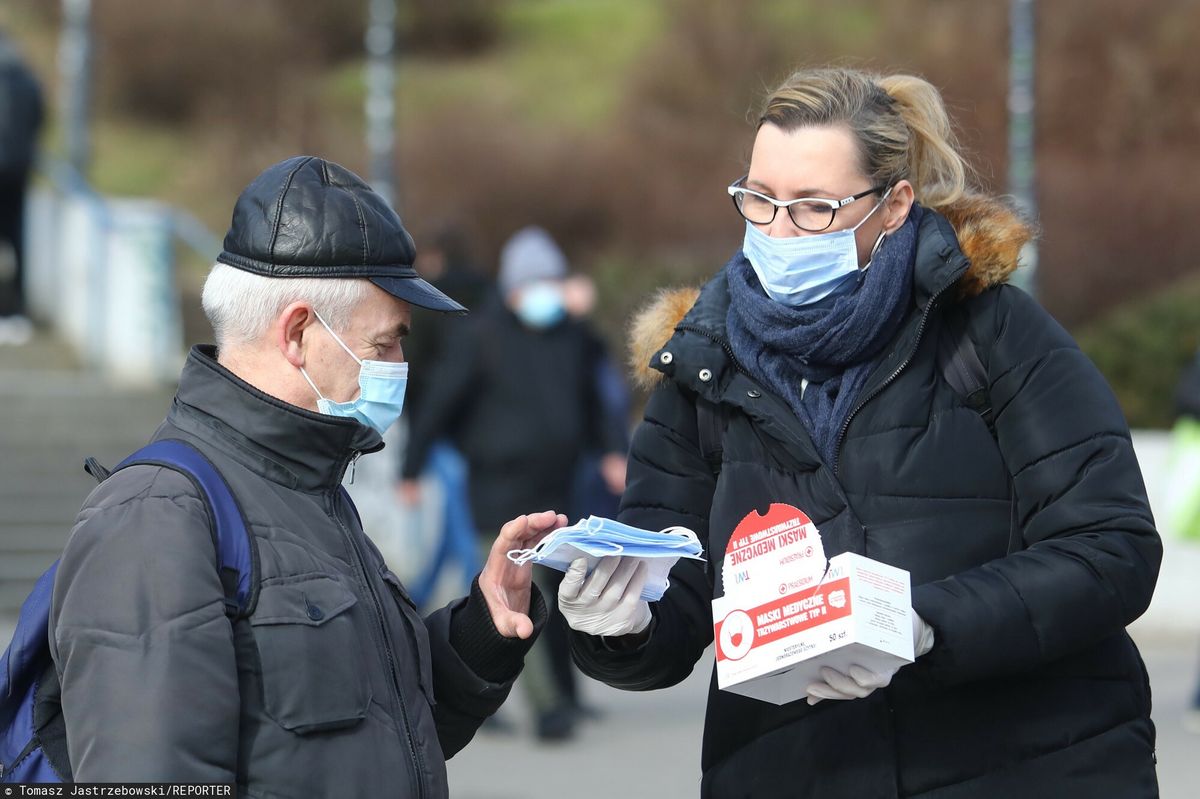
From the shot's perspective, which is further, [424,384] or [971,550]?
[424,384]

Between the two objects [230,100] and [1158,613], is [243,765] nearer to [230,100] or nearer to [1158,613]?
[1158,613]

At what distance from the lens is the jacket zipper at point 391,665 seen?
2695 millimetres

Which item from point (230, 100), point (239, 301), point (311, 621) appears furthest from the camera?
point (230, 100)

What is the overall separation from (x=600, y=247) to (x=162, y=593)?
1114 inches

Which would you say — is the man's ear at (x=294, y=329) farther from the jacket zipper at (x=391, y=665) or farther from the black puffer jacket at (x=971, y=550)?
the black puffer jacket at (x=971, y=550)

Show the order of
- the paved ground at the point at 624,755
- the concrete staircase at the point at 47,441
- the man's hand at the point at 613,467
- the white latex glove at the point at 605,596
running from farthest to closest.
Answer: the concrete staircase at the point at 47,441 → the man's hand at the point at 613,467 → the paved ground at the point at 624,755 → the white latex glove at the point at 605,596

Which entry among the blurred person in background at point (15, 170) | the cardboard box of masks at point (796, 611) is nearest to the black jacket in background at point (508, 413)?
the cardboard box of masks at point (796, 611)

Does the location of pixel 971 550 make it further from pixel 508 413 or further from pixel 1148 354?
pixel 1148 354

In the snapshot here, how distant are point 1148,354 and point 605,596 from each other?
14.1m

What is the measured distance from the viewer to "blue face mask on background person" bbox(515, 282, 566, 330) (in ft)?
26.8

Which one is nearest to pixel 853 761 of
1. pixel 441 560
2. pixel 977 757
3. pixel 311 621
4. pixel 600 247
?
pixel 977 757

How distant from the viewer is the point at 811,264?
10.2ft

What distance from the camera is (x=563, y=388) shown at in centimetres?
803

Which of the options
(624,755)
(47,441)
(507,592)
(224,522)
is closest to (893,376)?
(507,592)
